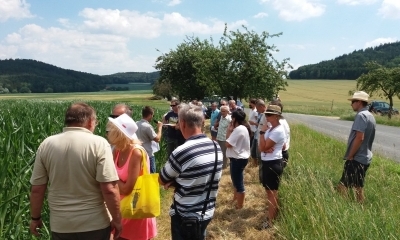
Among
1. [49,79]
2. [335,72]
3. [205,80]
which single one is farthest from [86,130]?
[49,79]

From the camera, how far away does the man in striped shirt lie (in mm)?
2982

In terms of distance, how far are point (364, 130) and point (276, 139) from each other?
1177mm

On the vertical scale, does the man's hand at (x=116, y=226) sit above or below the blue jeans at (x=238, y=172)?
above

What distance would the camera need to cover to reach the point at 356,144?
4.93 m

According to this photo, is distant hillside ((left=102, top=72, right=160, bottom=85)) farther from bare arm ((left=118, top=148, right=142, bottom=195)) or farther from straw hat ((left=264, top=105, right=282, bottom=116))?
bare arm ((left=118, top=148, right=142, bottom=195))

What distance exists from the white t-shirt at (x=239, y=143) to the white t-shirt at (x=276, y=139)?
2.37 ft

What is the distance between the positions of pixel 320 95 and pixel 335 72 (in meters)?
40.0

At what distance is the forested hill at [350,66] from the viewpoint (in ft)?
341

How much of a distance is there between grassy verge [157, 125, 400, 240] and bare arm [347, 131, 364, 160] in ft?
1.52

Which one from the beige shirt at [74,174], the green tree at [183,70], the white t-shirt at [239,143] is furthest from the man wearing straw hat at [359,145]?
the green tree at [183,70]

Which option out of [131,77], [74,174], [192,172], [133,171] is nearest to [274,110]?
[192,172]

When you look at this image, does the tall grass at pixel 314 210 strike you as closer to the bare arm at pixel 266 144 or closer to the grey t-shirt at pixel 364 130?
the grey t-shirt at pixel 364 130

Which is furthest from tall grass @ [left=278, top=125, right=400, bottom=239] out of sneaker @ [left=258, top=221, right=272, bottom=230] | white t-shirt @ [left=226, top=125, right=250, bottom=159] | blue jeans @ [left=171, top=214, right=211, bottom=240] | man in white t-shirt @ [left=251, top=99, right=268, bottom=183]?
man in white t-shirt @ [left=251, top=99, right=268, bottom=183]

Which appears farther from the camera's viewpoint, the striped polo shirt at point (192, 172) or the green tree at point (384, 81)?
the green tree at point (384, 81)
